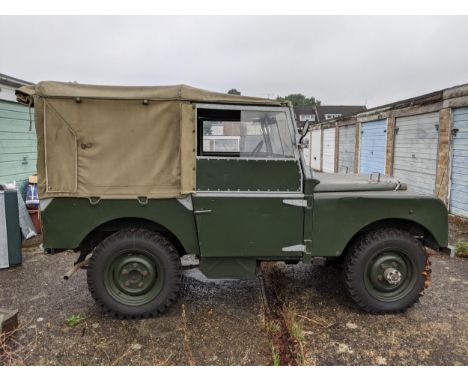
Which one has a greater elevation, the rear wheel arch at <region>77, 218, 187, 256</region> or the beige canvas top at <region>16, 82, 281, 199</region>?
the beige canvas top at <region>16, 82, 281, 199</region>

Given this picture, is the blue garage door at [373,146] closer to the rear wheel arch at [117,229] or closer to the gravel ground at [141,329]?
the gravel ground at [141,329]

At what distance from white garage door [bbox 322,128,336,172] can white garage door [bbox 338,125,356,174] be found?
3.54 ft

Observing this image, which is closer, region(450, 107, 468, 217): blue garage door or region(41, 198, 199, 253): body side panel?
region(41, 198, 199, 253): body side panel

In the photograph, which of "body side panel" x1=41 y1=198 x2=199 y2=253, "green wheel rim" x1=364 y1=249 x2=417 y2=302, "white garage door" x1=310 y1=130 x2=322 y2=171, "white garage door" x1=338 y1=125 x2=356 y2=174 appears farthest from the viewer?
"white garage door" x1=310 y1=130 x2=322 y2=171

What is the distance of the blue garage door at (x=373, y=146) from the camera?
12537 millimetres

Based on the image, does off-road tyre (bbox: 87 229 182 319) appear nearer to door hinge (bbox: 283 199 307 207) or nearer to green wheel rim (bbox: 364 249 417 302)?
door hinge (bbox: 283 199 307 207)

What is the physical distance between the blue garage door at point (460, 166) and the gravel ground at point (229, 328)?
4.07 meters

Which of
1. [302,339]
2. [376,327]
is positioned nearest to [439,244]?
[376,327]

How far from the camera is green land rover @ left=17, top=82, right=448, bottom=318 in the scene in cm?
348

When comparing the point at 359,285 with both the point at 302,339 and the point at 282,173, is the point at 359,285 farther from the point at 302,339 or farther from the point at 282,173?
the point at 282,173

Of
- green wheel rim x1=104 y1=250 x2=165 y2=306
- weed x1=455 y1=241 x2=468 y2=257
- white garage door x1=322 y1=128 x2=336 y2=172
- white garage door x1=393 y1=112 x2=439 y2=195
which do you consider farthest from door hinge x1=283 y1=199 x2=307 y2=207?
white garage door x1=322 y1=128 x2=336 y2=172

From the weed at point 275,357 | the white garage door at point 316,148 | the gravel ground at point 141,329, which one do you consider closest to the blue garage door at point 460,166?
the gravel ground at point 141,329

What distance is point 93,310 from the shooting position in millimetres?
3975

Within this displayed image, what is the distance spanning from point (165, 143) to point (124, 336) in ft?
6.30
